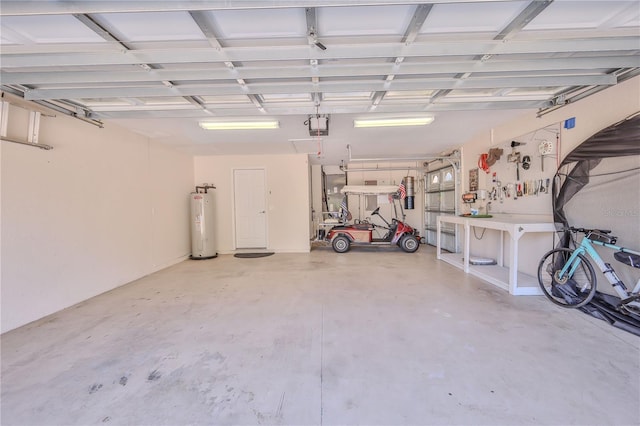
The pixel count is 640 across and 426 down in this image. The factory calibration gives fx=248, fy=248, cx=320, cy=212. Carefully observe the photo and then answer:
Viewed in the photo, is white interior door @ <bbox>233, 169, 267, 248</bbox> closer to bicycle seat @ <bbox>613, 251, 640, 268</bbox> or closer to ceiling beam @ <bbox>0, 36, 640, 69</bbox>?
ceiling beam @ <bbox>0, 36, 640, 69</bbox>

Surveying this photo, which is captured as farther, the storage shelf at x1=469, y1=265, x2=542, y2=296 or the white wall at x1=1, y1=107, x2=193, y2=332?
the storage shelf at x1=469, y1=265, x2=542, y2=296

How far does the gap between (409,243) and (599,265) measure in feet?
11.2

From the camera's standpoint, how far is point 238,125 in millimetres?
3535

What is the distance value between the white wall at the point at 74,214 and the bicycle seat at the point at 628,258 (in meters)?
5.82

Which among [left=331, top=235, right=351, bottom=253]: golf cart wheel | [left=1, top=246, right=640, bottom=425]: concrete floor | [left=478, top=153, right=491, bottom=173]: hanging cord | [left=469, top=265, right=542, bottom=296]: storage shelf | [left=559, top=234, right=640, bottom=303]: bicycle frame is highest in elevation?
[left=478, top=153, right=491, bottom=173]: hanging cord

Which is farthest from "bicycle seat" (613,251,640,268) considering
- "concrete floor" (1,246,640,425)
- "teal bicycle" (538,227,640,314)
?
"concrete floor" (1,246,640,425)

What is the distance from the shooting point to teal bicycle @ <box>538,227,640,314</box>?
2.28m

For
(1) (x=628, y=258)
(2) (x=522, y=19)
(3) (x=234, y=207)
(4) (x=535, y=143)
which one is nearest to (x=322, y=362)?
(2) (x=522, y=19)

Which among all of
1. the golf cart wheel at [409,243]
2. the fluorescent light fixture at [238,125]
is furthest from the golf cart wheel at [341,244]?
the fluorescent light fixture at [238,125]

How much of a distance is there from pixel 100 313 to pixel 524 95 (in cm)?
529

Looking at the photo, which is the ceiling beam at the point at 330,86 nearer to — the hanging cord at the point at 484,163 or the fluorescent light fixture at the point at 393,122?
the fluorescent light fixture at the point at 393,122

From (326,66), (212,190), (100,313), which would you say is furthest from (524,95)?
(212,190)

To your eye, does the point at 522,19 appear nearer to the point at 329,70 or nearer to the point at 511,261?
the point at 329,70

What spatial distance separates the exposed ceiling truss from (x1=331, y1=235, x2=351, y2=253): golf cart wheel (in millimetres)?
4068
